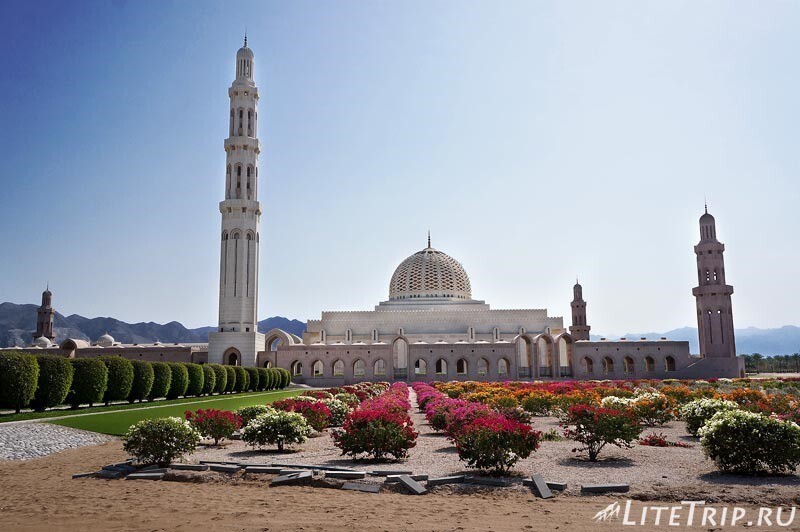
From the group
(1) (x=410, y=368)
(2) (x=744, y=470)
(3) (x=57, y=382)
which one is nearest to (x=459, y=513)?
(2) (x=744, y=470)

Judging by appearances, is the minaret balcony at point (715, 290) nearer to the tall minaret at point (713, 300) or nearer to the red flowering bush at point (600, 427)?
the tall minaret at point (713, 300)

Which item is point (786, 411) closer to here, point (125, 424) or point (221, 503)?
point (221, 503)

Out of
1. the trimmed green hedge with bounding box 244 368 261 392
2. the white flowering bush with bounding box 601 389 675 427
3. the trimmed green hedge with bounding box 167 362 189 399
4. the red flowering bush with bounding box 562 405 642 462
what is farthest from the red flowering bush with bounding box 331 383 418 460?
the trimmed green hedge with bounding box 244 368 261 392

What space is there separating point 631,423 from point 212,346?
3303 centimetres

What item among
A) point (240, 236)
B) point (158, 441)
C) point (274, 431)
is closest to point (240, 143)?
point (240, 236)

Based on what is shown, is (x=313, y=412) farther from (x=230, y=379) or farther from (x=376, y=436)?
(x=230, y=379)

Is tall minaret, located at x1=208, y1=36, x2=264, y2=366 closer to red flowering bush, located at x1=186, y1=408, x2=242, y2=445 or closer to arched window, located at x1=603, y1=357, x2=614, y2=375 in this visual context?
arched window, located at x1=603, y1=357, x2=614, y2=375

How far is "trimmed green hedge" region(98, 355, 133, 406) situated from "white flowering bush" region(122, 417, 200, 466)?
13183 millimetres

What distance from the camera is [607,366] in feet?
134

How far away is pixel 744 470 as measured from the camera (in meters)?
7.71

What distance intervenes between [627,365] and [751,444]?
116 feet

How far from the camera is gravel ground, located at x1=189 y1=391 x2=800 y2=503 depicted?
671cm

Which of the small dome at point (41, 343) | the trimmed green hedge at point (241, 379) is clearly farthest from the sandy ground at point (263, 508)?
the small dome at point (41, 343)

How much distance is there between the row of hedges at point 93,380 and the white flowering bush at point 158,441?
406 inches
